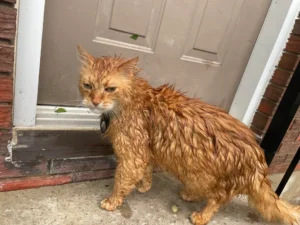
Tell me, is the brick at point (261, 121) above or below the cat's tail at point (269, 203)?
above

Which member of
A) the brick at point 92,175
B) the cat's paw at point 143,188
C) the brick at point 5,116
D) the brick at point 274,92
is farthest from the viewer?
the brick at point 274,92

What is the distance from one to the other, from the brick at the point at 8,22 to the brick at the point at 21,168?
0.75 m

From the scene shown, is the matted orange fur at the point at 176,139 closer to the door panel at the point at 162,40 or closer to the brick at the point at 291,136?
the door panel at the point at 162,40

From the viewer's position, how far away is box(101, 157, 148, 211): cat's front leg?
166cm

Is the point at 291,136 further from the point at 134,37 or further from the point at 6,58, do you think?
the point at 6,58

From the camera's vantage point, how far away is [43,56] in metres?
1.88

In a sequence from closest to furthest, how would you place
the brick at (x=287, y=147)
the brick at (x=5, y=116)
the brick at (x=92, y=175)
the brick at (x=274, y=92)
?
the brick at (x=5, y=116), the brick at (x=92, y=175), the brick at (x=274, y=92), the brick at (x=287, y=147)

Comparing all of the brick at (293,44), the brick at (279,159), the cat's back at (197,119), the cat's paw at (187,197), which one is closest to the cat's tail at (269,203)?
the cat's back at (197,119)

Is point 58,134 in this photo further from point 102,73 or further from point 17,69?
point 102,73

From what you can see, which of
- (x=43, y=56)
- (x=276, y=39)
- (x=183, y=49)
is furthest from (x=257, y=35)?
(x=43, y=56)

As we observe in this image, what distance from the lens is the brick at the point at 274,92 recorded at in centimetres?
242

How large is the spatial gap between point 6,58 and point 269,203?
5.87 feet

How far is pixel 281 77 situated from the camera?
2.42 m

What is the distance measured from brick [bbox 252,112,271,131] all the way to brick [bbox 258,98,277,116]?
0.04 meters
